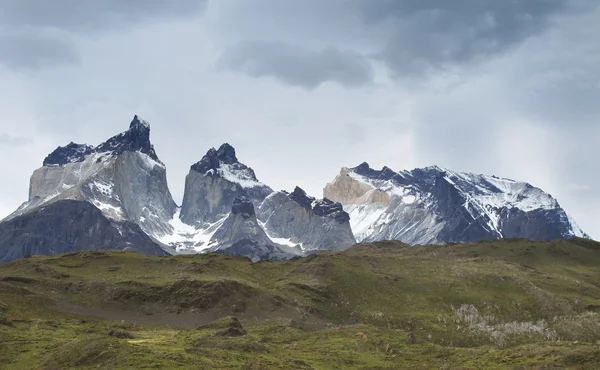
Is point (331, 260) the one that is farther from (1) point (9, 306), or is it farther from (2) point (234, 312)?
(1) point (9, 306)

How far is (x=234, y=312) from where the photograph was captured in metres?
135

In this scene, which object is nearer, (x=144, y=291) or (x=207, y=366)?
(x=207, y=366)

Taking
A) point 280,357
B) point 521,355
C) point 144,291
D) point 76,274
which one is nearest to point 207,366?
point 280,357

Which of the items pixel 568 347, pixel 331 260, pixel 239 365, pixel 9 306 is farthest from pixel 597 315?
pixel 9 306

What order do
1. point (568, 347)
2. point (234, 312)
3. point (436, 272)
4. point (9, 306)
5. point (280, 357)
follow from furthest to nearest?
1. point (436, 272)
2. point (234, 312)
3. point (9, 306)
4. point (280, 357)
5. point (568, 347)

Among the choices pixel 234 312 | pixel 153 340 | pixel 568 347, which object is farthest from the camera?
pixel 234 312

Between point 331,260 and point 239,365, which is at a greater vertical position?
point 331,260

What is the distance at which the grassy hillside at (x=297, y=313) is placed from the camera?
68.6m

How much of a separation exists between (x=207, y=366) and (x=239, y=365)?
4.27m

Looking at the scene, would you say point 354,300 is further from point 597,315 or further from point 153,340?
point 153,340

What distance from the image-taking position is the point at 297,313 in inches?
5330

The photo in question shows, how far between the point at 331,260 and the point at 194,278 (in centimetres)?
3865

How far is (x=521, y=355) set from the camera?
69.1m

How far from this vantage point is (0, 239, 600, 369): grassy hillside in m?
68.6
